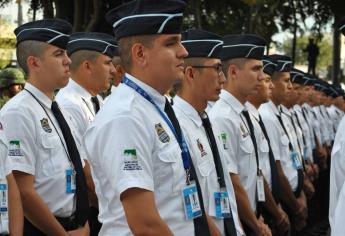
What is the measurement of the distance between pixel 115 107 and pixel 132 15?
46cm

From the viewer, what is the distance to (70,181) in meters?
4.41

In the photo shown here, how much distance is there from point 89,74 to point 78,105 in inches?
16.2

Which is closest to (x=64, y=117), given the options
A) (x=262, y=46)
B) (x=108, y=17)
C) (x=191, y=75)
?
(x=191, y=75)

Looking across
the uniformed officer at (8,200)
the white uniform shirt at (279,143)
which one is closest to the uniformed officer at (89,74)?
the uniformed officer at (8,200)

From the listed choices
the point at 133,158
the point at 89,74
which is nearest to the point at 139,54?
the point at 133,158

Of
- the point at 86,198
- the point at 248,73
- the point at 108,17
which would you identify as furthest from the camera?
the point at 248,73

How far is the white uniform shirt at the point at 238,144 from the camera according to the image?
5.32 m

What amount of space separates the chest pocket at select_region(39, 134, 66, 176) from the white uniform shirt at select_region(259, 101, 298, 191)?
2625 mm

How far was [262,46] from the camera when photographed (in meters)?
6.07

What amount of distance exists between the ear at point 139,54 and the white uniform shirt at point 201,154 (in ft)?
2.06

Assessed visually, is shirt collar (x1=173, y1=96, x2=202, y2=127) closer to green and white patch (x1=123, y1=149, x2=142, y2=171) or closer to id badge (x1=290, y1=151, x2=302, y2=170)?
green and white patch (x1=123, y1=149, x2=142, y2=171)

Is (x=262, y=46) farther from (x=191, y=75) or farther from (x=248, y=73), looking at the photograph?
(x=191, y=75)

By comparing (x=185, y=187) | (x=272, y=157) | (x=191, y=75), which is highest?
(x=191, y=75)

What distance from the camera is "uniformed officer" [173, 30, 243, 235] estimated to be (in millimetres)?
3893
